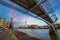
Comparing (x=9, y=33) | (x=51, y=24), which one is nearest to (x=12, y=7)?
(x=9, y=33)

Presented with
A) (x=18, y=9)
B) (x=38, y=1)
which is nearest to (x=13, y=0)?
(x=18, y=9)

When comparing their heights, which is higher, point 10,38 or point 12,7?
point 12,7

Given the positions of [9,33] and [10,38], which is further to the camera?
[9,33]

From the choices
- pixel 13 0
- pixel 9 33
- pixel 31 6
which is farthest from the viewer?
pixel 31 6

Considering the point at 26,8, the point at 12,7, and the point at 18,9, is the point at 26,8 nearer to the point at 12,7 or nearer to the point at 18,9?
the point at 18,9

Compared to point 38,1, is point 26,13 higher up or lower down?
lower down

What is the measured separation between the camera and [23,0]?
836 cm

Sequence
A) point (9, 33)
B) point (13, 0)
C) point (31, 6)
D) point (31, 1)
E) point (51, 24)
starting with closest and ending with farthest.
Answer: point (9, 33)
point (13, 0)
point (31, 1)
point (31, 6)
point (51, 24)

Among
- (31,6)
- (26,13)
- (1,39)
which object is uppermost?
(31,6)

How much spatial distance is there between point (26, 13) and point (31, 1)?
212 cm

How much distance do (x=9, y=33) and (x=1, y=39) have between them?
2.44ft

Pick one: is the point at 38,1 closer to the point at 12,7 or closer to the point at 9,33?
the point at 12,7

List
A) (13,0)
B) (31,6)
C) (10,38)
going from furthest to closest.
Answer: (31,6)
(13,0)
(10,38)

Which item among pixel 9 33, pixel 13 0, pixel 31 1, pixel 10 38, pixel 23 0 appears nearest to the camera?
pixel 10 38
